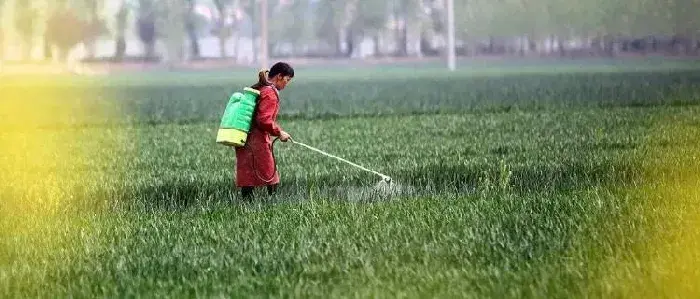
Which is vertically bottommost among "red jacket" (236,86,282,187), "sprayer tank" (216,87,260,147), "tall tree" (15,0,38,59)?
"red jacket" (236,86,282,187)

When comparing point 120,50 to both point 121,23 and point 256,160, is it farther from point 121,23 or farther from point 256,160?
point 256,160

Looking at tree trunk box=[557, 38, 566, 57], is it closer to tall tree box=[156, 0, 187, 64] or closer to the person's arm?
tall tree box=[156, 0, 187, 64]

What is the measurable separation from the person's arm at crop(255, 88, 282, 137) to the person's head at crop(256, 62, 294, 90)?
0.25 feet

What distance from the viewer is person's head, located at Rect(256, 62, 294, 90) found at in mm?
A: 8375

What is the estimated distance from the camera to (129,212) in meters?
8.11

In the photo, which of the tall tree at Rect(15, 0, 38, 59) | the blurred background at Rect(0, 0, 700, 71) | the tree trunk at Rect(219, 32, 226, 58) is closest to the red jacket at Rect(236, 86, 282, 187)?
the blurred background at Rect(0, 0, 700, 71)

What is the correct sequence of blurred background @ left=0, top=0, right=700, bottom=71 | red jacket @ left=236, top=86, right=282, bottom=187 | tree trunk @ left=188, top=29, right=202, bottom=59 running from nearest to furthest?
red jacket @ left=236, top=86, right=282, bottom=187 < blurred background @ left=0, top=0, right=700, bottom=71 < tree trunk @ left=188, top=29, right=202, bottom=59

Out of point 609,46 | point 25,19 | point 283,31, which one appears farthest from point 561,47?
point 25,19

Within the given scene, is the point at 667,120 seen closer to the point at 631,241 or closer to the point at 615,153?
the point at 615,153

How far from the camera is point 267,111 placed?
8.34m

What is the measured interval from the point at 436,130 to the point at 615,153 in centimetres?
439

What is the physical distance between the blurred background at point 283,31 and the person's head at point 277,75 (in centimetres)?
4956

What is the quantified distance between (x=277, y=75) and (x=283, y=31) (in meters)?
58.7

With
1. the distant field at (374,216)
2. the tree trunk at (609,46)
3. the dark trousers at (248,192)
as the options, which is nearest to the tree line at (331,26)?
the tree trunk at (609,46)
